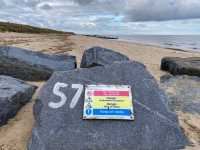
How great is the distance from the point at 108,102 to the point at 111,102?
0.15ft

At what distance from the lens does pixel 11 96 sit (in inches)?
223

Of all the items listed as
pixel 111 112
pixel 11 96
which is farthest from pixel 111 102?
pixel 11 96

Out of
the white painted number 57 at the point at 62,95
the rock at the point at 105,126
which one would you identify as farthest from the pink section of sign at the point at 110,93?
the white painted number 57 at the point at 62,95

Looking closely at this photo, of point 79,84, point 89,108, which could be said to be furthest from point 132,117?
point 79,84

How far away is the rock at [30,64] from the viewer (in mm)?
8352

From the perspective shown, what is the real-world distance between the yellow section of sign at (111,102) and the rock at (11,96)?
1457 millimetres

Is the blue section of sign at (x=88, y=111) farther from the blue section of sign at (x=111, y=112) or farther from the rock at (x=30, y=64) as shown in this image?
the rock at (x=30, y=64)

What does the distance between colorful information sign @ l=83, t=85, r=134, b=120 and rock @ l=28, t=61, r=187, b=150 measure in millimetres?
101

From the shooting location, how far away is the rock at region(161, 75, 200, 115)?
6797mm

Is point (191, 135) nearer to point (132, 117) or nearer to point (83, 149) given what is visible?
point (132, 117)

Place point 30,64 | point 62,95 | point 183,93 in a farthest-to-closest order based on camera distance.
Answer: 1. point 30,64
2. point 183,93
3. point 62,95

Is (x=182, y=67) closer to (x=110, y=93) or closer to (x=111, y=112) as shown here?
(x=110, y=93)

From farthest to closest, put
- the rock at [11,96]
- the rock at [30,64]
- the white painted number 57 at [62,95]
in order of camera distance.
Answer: the rock at [30,64]
the rock at [11,96]
the white painted number 57 at [62,95]

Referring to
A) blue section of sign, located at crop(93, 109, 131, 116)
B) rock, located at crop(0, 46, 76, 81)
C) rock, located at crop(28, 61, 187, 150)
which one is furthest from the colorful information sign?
rock, located at crop(0, 46, 76, 81)
